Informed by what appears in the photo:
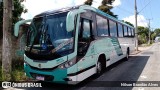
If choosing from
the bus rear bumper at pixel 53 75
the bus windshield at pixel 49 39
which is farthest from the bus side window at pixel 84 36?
the bus rear bumper at pixel 53 75

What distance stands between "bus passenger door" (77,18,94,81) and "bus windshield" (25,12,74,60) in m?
0.55

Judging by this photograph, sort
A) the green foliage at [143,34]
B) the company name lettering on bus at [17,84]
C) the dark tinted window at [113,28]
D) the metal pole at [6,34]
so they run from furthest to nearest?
the green foliage at [143,34], the dark tinted window at [113,28], the metal pole at [6,34], the company name lettering on bus at [17,84]

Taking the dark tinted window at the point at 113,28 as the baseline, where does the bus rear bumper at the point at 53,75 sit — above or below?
below

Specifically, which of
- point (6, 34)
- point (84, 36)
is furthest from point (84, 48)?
point (6, 34)

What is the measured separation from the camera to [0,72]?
28.5 feet

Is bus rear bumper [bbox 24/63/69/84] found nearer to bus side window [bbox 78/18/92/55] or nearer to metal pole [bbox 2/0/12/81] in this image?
bus side window [bbox 78/18/92/55]

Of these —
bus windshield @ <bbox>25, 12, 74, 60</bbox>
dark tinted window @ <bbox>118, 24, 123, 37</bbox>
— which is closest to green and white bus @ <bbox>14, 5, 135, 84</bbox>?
bus windshield @ <bbox>25, 12, 74, 60</bbox>

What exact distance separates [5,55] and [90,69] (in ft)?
11.1

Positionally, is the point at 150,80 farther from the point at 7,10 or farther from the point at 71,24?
the point at 7,10

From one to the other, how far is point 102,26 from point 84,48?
2742mm

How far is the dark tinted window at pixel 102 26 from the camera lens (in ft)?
31.8

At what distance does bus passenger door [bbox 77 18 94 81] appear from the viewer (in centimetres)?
753

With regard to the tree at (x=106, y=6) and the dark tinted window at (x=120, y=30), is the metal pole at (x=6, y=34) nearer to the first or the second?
the dark tinted window at (x=120, y=30)

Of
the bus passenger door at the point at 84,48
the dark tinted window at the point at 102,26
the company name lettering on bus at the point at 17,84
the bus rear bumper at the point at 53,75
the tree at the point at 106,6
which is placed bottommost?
the company name lettering on bus at the point at 17,84
